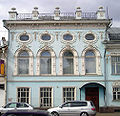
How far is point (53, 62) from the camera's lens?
2842 centimetres

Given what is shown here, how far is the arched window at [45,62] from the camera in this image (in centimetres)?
2866

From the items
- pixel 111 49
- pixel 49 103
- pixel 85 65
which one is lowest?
pixel 49 103

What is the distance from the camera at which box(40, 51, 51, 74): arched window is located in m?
28.7

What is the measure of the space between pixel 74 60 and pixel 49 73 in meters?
3.18

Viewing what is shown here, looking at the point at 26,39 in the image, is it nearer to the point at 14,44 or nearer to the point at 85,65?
the point at 14,44

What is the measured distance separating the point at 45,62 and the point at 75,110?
28.0ft

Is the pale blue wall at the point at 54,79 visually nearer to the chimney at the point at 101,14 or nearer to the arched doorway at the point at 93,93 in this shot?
the arched doorway at the point at 93,93

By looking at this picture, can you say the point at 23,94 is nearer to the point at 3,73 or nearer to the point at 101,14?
the point at 3,73

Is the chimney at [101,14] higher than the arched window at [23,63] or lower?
higher

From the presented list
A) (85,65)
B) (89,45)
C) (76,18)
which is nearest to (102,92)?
(85,65)

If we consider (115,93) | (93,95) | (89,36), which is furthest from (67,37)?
(115,93)

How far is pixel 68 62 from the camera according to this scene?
28.8 metres

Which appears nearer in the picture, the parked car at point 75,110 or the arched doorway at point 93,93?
the parked car at point 75,110

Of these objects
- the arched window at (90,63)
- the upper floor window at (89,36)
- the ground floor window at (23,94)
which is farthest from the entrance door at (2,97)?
the upper floor window at (89,36)
